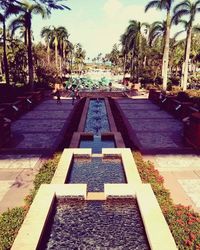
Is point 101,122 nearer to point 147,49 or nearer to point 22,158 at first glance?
point 22,158

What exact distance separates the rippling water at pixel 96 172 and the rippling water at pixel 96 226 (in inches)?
52.2

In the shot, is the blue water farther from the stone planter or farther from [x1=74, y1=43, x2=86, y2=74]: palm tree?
[x1=74, y1=43, x2=86, y2=74]: palm tree

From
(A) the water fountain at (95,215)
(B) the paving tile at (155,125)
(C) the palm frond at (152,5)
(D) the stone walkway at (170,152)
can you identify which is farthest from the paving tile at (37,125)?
(C) the palm frond at (152,5)

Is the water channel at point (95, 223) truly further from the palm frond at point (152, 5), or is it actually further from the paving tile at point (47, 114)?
the palm frond at point (152, 5)

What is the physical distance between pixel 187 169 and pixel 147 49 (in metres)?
45.7

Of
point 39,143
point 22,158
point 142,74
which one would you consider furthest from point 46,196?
point 142,74

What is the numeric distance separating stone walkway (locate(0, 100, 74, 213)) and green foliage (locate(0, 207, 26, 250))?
4.10ft

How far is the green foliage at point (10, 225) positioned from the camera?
6.34m

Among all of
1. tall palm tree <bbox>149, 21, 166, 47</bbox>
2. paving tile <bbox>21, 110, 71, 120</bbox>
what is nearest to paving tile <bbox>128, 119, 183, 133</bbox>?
paving tile <bbox>21, 110, 71, 120</bbox>

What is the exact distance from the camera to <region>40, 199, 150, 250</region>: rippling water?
22.8 feet

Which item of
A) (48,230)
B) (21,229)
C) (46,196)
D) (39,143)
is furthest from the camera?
(39,143)

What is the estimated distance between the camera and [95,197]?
30.2 ft

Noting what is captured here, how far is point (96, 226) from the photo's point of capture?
7.73 meters

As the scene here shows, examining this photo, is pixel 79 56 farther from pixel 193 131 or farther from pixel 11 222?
pixel 11 222
